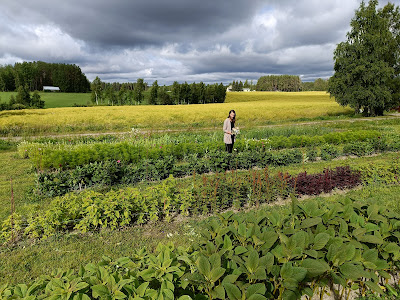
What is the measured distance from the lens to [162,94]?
60.2m

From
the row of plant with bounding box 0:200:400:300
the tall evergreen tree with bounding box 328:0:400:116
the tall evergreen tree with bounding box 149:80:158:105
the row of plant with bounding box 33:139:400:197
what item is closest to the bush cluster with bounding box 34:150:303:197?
the row of plant with bounding box 33:139:400:197

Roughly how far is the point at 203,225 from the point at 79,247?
2868 mm

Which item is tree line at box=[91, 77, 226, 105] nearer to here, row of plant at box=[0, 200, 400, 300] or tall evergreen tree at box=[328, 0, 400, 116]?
tall evergreen tree at box=[328, 0, 400, 116]

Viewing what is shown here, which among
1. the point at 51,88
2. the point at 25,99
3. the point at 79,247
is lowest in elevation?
the point at 79,247

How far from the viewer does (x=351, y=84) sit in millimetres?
30844

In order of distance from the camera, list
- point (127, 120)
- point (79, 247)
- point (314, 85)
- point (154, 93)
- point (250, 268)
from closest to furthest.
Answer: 1. point (250, 268)
2. point (79, 247)
3. point (127, 120)
4. point (154, 93)
5. point (314, 85)

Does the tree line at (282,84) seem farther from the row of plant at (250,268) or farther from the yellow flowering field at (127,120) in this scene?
the row of plant at (250,268)

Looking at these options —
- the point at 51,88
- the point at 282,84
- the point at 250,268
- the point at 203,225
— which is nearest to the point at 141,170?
the point at 203,225

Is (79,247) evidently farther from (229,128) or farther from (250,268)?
(229,128)

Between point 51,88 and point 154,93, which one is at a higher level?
point 51,88

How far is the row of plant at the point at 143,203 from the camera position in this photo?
14.7 feet

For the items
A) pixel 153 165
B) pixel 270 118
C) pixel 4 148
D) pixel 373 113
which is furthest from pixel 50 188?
pixel 373 113

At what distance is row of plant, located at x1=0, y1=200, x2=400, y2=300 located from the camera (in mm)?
1416

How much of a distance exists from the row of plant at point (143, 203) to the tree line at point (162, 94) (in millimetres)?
56670
